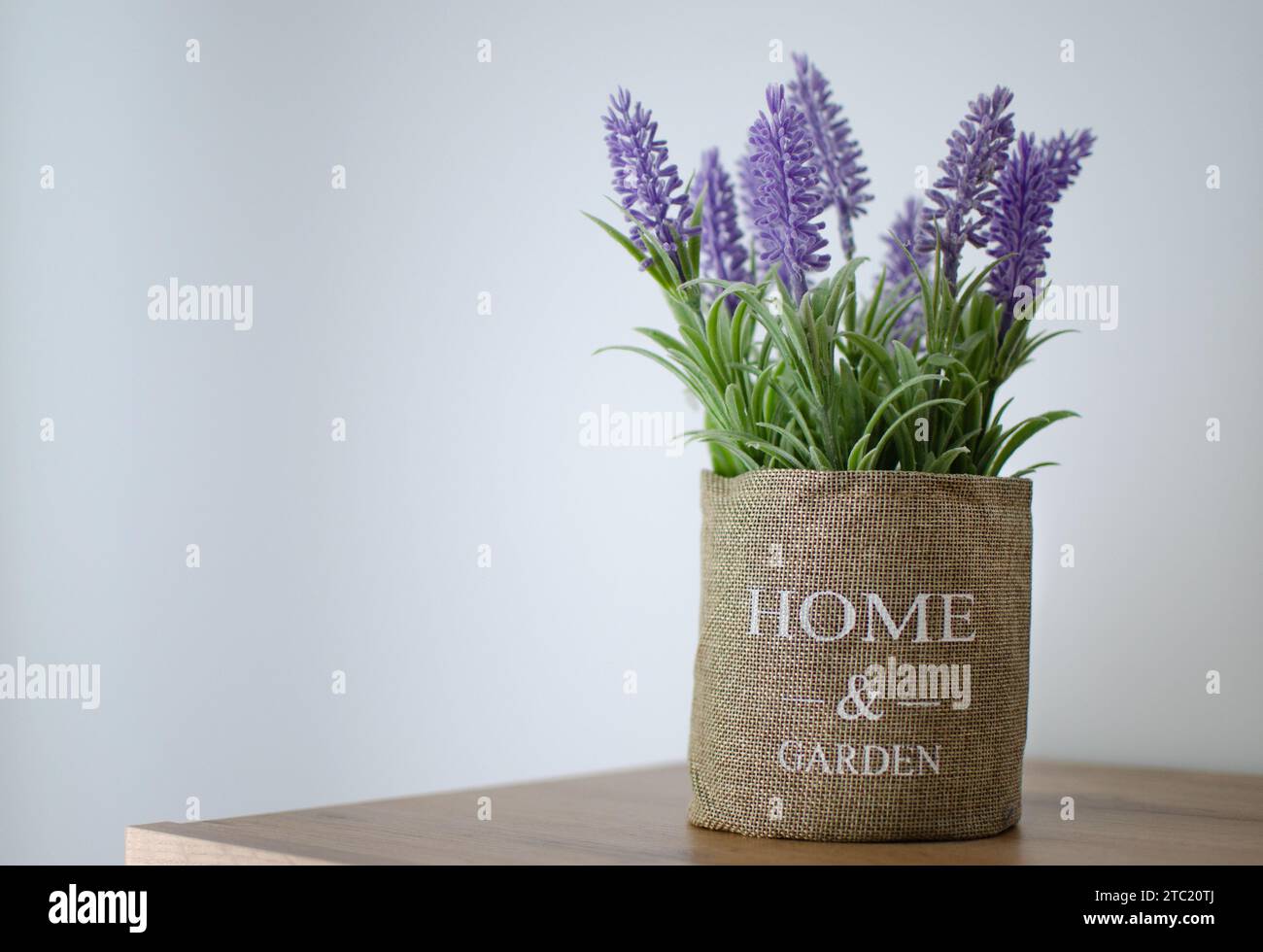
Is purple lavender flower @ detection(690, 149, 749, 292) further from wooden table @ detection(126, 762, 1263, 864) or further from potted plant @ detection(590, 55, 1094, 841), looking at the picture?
wooden table @ detection(126, 762, 1263, 864)

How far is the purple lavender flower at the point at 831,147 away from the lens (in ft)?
2.86

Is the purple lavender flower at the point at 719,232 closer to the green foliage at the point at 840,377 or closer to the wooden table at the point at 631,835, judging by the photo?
the green foliage at the point at 840,377

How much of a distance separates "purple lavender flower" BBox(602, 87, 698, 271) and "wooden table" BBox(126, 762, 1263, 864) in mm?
346

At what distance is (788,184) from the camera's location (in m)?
0.74

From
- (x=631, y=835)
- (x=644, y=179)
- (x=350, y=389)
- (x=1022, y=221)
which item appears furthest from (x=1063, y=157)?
(x=350, y=389)

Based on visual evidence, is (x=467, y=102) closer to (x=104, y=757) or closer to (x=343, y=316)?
(x=343, y=316)

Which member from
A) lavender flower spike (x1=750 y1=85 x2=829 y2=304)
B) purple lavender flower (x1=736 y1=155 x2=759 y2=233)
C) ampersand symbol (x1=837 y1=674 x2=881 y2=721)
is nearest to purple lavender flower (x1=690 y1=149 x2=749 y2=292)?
purple lavender flower (x1=736 y1=155 x2=759 y2=233)

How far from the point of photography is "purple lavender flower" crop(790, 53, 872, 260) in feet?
2.86

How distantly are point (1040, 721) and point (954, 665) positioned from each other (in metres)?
0.47

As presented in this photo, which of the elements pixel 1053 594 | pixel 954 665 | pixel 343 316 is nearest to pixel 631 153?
pixel 954 665

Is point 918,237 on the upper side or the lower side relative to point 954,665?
upper

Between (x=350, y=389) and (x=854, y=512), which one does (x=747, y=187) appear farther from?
(x=350, y=389)

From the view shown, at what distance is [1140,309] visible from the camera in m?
1.09
